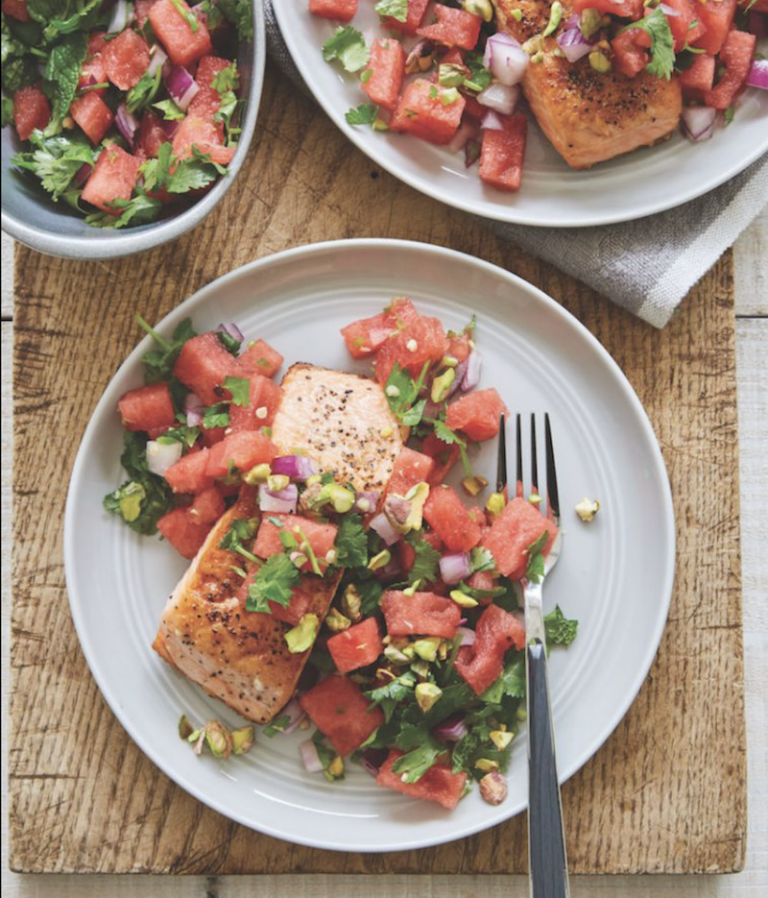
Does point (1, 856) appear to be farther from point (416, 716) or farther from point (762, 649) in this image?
point (762, 649)

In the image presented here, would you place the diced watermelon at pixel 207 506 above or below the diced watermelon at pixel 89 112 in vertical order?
below

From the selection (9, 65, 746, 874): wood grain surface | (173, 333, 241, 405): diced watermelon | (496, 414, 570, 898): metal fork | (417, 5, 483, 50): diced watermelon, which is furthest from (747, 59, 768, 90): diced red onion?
(173, 333, 241, 405): diced watermelon

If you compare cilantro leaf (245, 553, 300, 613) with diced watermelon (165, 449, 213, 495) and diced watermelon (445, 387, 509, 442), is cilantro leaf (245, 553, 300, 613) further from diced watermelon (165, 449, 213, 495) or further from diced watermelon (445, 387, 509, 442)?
diced watermelon (445, 387, 509, 442)

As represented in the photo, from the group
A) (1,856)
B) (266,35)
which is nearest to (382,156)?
(266,35)

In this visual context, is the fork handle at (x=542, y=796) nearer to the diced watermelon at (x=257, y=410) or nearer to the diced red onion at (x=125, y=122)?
the diced watermelon at (x=257, y=410)

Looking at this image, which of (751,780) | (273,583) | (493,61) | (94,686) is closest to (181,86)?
(493,61)

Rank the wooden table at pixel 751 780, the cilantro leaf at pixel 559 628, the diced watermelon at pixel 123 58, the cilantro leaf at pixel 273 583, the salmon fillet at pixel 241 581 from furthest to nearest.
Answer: the wooden table at pixel 751 780
the cilantro leaf at pixel 559 628
the diced watermelon at pixel 123 58
the salmon fillet at pixel 241 581
the cilantro leaf at pixel 273 583

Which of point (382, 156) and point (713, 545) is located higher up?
point (382, 156)

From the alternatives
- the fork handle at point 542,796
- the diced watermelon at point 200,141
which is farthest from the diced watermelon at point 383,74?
the fork handle at point 542,796

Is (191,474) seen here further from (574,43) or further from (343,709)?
(574,43)
